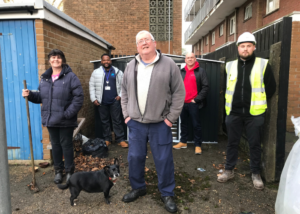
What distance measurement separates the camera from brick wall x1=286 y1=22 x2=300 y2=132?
269 inches

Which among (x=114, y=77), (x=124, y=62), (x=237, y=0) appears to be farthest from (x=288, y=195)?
(x=237, y=0)

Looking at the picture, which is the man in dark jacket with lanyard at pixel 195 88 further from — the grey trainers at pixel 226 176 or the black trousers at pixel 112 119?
the black trousers at pixel 112 119

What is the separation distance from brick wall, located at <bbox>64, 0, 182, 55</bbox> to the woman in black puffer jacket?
389 inches

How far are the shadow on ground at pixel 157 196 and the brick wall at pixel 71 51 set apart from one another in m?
1.03

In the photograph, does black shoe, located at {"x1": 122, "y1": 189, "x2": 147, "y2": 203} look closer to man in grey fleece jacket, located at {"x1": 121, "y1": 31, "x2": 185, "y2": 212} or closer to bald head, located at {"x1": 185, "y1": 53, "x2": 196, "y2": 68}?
man in grey fleece jacket, located at {"x1": 121, "y1": 31, "x2": 185, "y2": 212}

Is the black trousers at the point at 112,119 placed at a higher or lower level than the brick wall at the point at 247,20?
lower

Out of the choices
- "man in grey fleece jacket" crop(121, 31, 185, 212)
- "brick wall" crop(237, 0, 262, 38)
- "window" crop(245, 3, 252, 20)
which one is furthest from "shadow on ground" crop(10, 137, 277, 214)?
"window" crop(245, 3, 252, 20)

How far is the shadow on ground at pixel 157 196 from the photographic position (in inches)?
117

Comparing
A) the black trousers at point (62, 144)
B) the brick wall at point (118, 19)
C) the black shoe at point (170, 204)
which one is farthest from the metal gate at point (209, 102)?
the brick wall at point (118, 19)

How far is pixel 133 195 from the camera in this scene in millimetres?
3154

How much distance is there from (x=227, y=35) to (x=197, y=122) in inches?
578

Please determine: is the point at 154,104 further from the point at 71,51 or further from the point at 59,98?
the point at 71,51

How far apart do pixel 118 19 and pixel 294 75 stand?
31.4 feet

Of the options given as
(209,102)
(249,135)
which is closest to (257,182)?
(249,135)
